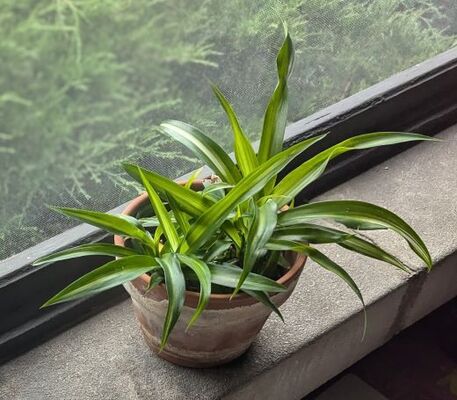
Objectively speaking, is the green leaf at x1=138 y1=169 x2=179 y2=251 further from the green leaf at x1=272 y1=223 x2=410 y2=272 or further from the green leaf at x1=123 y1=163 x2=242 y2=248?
the green leaf at x1=272 y1=223 x2=410 y2=272

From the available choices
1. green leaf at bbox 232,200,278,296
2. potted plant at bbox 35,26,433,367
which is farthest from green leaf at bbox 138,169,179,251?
green leaf at bbox 232,200,278,296

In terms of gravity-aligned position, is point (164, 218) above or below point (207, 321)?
above

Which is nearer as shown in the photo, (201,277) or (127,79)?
(201,277)

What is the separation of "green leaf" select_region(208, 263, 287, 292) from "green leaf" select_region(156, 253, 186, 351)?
0.16 feet

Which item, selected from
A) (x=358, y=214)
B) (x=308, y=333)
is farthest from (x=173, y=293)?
(x=308, y=333)

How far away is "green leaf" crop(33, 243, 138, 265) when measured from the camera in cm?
82

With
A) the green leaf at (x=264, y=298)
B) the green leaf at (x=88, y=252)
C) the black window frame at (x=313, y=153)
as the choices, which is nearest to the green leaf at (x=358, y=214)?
the green leaf at (x=264, y=298)

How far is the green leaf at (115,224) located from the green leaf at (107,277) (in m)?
0.04

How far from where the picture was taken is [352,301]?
3.69 feet

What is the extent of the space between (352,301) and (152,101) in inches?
16.9

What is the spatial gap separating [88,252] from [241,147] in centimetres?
23

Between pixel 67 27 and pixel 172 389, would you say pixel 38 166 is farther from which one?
pixel 172 389

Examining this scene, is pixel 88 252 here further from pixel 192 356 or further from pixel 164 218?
pixel 192 356

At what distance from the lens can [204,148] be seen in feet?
2.98
